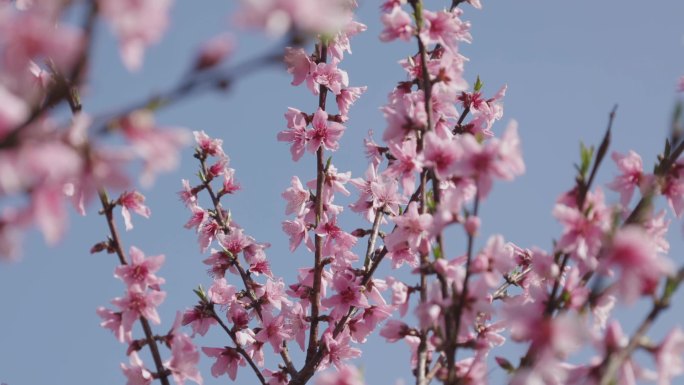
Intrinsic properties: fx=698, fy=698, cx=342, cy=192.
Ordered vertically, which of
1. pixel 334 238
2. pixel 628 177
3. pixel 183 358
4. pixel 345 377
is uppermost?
pixel 334 238

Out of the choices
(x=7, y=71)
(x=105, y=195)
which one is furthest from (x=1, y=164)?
(x=105, y=195)

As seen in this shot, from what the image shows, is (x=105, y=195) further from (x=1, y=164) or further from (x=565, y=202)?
(x=565, y=202)

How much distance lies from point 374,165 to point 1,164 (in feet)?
10.9

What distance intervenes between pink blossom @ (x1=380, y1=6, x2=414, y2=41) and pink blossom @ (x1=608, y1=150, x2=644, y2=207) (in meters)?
1.22

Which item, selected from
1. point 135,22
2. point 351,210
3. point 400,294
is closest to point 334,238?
point 351,210

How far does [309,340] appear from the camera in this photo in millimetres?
4523

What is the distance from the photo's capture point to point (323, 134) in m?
4.78

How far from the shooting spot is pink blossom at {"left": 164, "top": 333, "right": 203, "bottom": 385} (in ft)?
10.9

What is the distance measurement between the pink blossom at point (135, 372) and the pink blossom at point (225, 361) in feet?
3.44

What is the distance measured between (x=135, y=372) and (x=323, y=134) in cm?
206

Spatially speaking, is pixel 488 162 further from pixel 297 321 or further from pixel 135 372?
pixel 297 321

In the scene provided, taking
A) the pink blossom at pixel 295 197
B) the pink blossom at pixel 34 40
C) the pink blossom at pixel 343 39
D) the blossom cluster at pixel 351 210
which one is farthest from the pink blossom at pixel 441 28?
the pink blossom at pixel 34 40

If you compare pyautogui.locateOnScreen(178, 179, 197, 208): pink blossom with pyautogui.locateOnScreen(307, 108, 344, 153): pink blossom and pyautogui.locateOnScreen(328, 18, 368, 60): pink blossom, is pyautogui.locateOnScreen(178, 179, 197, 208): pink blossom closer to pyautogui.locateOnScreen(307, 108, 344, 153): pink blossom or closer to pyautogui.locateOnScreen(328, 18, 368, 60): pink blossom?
pyautogui.locateOnScreen(307, 108, 344, 153): pink blossom

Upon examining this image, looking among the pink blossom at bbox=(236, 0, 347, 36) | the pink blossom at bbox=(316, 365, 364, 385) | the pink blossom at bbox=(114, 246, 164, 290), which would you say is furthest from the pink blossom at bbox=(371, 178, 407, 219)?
the pink blossom at bbox=(236, 0, 347, 36)
